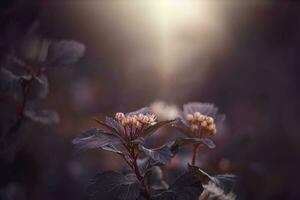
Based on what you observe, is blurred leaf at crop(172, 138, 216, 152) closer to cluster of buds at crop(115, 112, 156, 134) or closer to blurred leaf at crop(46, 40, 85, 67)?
cluster of buds at crop(115, 112, 156, 134)

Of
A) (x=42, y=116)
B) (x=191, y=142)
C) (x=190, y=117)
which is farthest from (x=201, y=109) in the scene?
(x=42, y=116)

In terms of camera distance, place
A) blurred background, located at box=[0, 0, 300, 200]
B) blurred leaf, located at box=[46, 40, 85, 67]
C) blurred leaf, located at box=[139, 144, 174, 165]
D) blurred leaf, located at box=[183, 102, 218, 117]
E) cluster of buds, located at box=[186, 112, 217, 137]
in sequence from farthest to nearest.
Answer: blurred background, located at box=[0, 0, 300, 200]
blurred leaf, located at box=[46, 40, 85, 67]
blurred leaf, located at box=[183, 102, 218, 117]
cluster of buds, located at box=[186, 112, 217, 137]
blurred leaf, located at box=[139, 144, 174, 165]

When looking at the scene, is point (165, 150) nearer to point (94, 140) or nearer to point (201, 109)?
point (94, 140)

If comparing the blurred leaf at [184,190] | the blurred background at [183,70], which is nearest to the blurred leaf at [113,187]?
the blurred leaf at [184,190]

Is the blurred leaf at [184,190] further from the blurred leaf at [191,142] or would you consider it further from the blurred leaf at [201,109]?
the blurred leaf at [201,109]

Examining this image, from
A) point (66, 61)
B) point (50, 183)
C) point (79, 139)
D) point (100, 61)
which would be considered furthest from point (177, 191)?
point (100, 61)

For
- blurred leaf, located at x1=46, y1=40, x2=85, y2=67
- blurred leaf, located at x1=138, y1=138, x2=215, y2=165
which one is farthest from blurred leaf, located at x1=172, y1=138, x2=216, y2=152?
blurred leaf, located at x1=46, y1=40, x2=85, y2=67

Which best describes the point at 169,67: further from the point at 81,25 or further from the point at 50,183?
the point at 50,183
